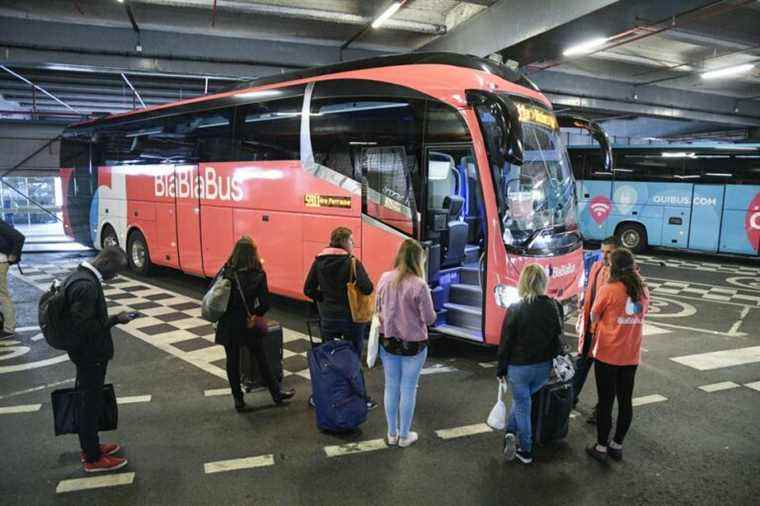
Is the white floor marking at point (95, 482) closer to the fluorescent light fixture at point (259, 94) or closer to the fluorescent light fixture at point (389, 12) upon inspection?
the fluorescent light fixture at point (259, 94)

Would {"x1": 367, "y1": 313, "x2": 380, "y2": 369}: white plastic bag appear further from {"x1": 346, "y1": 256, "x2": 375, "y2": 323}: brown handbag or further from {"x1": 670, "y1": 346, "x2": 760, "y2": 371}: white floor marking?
{"x1": 670, "y1": 346, "x2": 760, "y2": 371}: white floor marking

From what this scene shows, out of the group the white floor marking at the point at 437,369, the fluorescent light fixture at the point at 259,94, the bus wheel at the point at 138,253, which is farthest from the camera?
the bus wheel at the point at 138,253

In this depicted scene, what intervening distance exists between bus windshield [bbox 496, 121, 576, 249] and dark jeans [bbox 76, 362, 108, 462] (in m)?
4.23

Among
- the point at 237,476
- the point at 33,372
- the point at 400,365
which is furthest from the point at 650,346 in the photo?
the point at 33,372

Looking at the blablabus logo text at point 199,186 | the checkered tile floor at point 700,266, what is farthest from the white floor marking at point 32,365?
the checkered tile floor at point 700,266

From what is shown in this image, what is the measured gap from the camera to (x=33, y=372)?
234 inches

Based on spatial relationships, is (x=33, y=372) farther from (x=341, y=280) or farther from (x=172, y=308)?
(x=341, y=280)

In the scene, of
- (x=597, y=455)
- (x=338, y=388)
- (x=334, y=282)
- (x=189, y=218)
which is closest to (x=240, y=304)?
(x=334, y=282)

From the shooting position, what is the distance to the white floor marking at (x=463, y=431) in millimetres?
4555

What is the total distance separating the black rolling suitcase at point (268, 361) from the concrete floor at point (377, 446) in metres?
0.27

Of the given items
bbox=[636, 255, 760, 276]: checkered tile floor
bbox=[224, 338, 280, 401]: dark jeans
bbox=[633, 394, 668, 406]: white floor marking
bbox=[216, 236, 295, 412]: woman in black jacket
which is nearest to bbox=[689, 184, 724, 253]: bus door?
bbox=[636, 255, 760, 276]: checkered tile floor

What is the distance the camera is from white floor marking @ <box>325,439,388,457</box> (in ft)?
13.9

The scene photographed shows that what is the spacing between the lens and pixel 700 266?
1434 cm

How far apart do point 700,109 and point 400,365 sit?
66.5 feet
